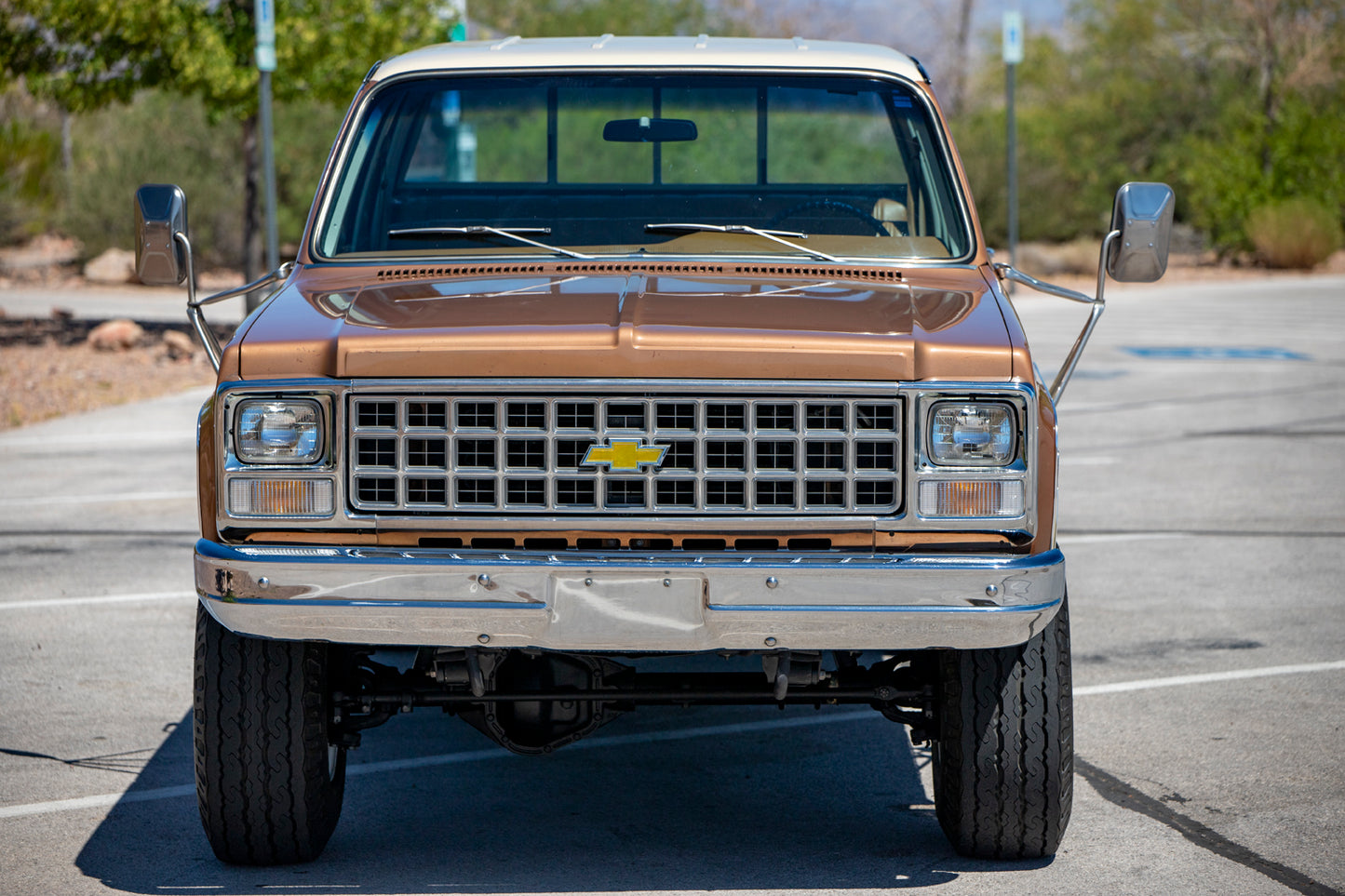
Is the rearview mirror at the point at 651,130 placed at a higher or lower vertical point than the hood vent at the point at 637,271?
higher

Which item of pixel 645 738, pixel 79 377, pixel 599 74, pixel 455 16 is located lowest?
pixel 645 738

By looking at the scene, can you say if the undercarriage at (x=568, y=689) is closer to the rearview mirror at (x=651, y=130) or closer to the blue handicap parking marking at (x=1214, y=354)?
the rearview mirror at (x=651, y=130)

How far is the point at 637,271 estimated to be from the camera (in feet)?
14.2

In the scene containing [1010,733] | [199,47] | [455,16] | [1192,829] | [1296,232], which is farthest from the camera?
[1296,232]

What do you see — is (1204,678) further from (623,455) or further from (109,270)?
(109,270)

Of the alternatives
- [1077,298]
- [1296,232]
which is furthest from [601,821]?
[1296,232]

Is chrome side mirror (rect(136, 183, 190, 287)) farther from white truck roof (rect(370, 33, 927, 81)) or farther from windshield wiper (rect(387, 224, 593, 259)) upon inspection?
white truck roof (rect(370, 33, 927, 81))

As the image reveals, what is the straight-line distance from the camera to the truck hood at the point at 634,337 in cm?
355

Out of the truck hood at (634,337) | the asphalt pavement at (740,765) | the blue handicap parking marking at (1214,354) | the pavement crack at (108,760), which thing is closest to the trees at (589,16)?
the blue handicap parking marking at (1214,354)

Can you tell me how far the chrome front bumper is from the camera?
3482 millimetres

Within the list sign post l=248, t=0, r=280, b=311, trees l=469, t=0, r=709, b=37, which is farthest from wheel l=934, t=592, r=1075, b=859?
trees l=469, t=0, r=709, b=37

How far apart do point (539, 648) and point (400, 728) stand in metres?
1.91

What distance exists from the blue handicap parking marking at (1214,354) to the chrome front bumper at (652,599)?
13280 mm

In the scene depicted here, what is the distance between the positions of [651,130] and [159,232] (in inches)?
60.8
